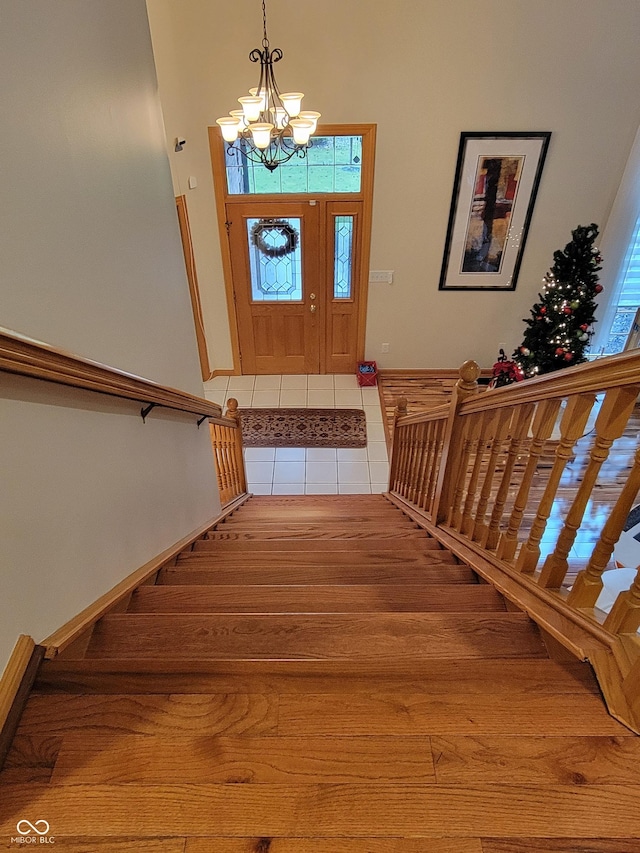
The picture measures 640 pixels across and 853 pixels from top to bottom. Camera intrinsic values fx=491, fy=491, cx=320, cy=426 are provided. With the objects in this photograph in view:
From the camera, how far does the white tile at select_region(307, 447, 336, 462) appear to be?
4809 millimetres

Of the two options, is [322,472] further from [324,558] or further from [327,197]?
[327,197]

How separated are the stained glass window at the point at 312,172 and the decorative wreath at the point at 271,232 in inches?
12.0

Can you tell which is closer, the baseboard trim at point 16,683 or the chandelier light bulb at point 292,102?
the baseboard trim at point 16,683

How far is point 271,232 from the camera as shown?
5.18 m

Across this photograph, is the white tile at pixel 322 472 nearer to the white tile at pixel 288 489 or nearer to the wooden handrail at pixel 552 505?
the white tile at pixel 288 489

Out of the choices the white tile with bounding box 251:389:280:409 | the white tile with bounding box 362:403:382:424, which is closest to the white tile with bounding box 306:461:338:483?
the white tile with bounding box 362:403:382:424

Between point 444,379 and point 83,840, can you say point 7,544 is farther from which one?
point 444,379

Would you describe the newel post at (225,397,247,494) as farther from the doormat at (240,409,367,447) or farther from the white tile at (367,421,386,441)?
the white tile at (367,421,386,441)

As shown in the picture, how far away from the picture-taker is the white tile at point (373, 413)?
17.4 feet

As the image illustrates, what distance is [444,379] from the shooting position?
597cm

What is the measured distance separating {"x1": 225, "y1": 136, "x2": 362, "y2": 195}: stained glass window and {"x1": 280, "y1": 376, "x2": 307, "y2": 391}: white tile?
2048 millimetres

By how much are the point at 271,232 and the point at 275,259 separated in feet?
0.93

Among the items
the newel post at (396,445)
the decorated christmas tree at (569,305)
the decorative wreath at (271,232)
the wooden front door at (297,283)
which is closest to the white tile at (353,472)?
the newel post at (396,445)

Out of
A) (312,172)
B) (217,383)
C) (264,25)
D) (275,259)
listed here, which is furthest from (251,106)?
(217,383)
